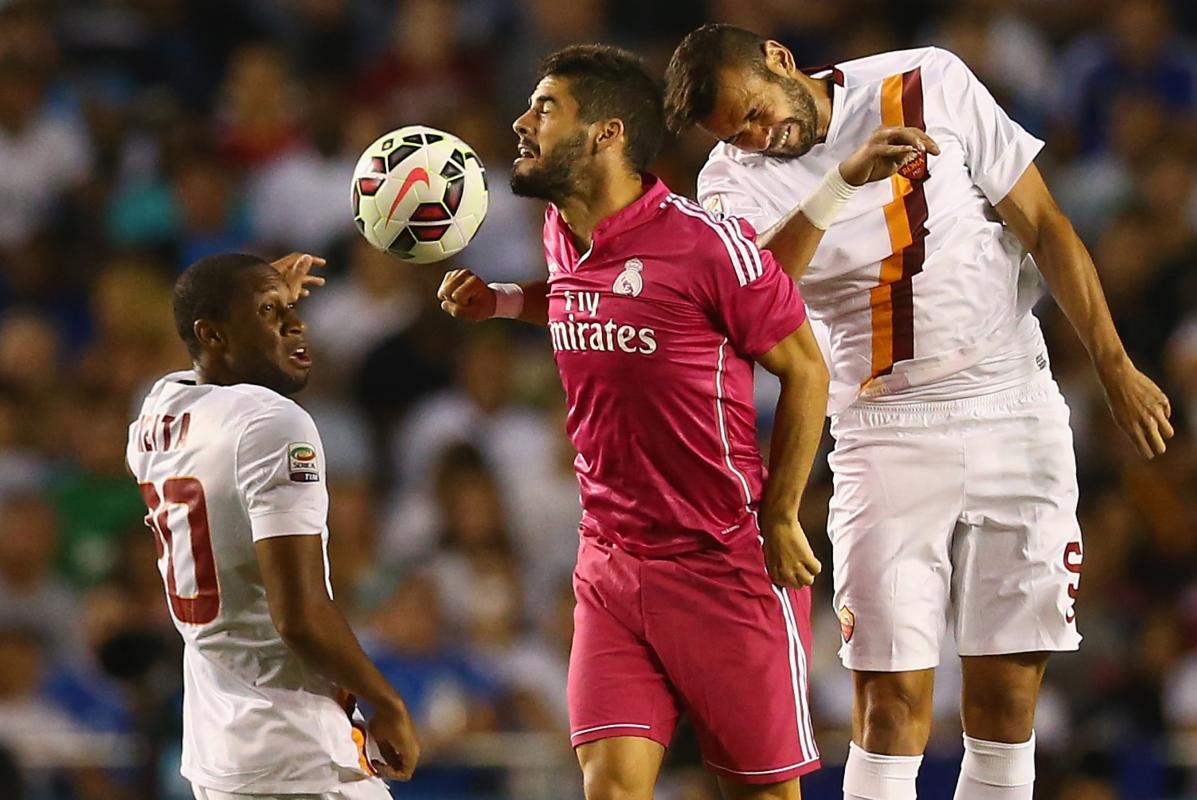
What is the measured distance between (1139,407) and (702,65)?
1447mm

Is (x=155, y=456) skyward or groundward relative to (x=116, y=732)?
skyward

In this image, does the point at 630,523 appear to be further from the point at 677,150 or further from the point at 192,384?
the point at 677,150

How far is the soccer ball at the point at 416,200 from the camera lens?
494cm

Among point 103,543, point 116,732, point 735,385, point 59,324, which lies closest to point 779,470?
point 735,385

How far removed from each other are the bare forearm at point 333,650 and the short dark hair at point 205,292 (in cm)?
77

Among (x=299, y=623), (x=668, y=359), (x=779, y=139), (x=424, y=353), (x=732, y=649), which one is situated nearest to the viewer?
(x=299, y=623)

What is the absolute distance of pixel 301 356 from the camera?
461 cm

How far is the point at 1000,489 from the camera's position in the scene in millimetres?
5188

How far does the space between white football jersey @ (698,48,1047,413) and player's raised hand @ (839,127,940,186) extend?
446 mm

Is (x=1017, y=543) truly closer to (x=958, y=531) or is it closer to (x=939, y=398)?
(x=958, y=531)

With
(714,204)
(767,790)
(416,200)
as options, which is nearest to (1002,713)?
(767,790)

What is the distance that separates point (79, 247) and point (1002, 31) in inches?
208

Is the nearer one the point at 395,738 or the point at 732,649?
the point at 395,738

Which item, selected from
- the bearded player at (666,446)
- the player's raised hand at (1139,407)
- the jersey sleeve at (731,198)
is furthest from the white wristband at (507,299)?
the player's raised hand at (1139,407)
